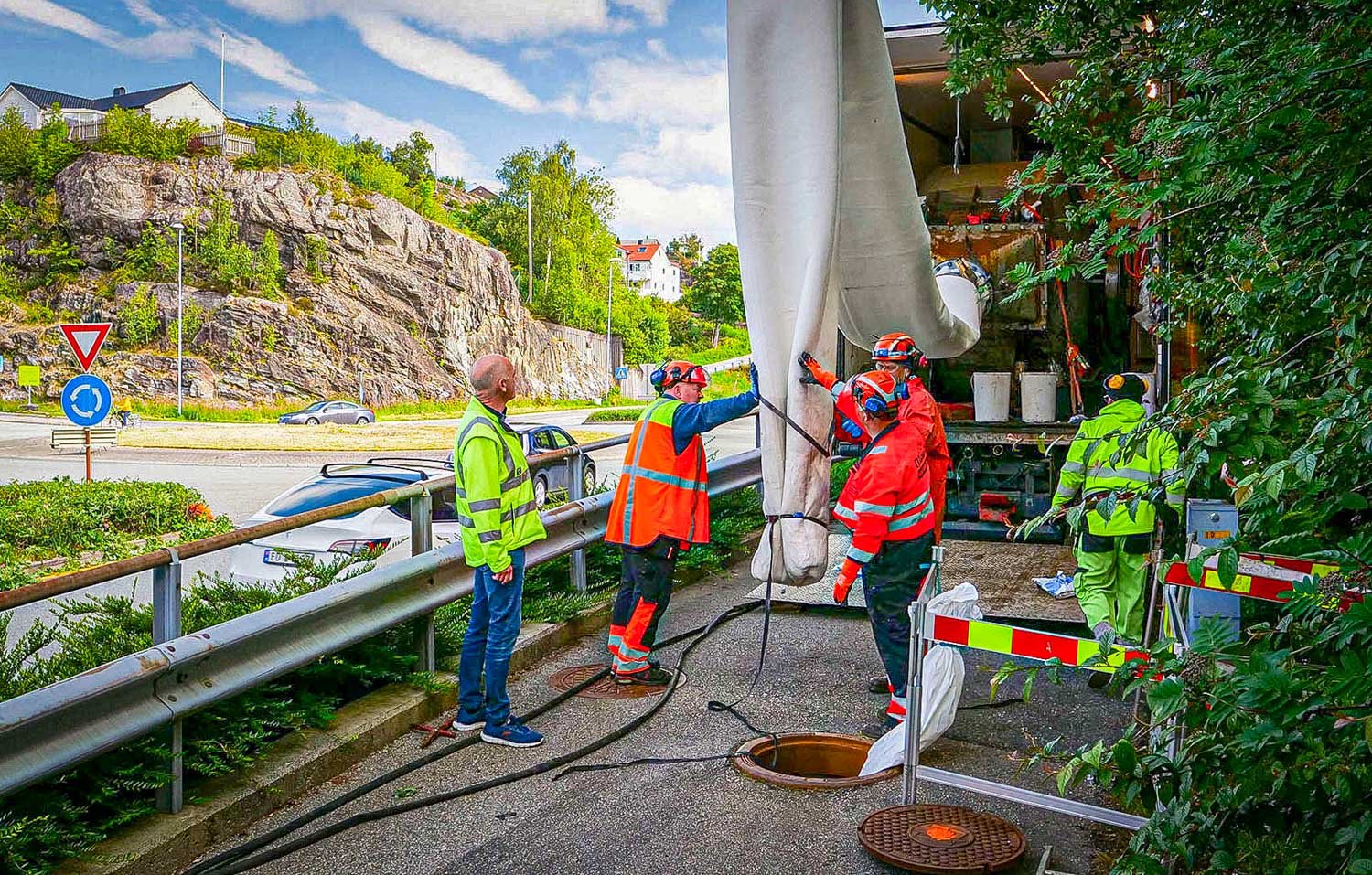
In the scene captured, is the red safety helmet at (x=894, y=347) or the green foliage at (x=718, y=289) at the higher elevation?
the green foliage at (x=718, y=289)

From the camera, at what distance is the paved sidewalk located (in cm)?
416

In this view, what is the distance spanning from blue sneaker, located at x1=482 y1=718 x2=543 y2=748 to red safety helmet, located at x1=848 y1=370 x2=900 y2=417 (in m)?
2.20

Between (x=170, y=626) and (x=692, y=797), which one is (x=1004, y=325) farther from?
(x=170, y=626)

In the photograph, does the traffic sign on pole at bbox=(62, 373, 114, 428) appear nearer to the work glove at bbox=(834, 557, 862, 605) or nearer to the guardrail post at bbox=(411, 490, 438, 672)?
the guardrail post at bbox=(411, 490, 438, 672)

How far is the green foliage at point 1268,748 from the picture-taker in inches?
72.6

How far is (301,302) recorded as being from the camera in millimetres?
67938

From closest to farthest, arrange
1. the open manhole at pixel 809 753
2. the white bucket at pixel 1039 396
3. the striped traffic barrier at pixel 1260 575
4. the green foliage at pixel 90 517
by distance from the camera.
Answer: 1. the striped traffic barrier at pixel 1260 575
2. the open manhole at pixel 809 753
3. the white bucket at pixel 1039 396
4. the green foliage at pixel 90 517

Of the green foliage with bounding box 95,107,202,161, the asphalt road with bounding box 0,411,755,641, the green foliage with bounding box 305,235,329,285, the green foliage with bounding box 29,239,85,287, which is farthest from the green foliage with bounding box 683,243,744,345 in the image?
the asphalt road with bounding box 0,411,755,641

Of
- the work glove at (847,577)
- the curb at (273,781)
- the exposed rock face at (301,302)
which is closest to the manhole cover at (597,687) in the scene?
the curb at (273,781)

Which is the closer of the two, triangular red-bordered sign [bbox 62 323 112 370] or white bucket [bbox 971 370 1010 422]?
white bucket [bbox 971 370 1010 422]

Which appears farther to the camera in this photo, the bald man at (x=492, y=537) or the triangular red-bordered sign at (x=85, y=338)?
the triangular red-bordered sign at (x=85, y=338)

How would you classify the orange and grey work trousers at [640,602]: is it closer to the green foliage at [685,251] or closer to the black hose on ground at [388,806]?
the black hose on ground at [388,806]

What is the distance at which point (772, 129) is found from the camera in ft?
14.9

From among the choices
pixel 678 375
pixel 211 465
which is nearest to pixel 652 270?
pixel 211 465
